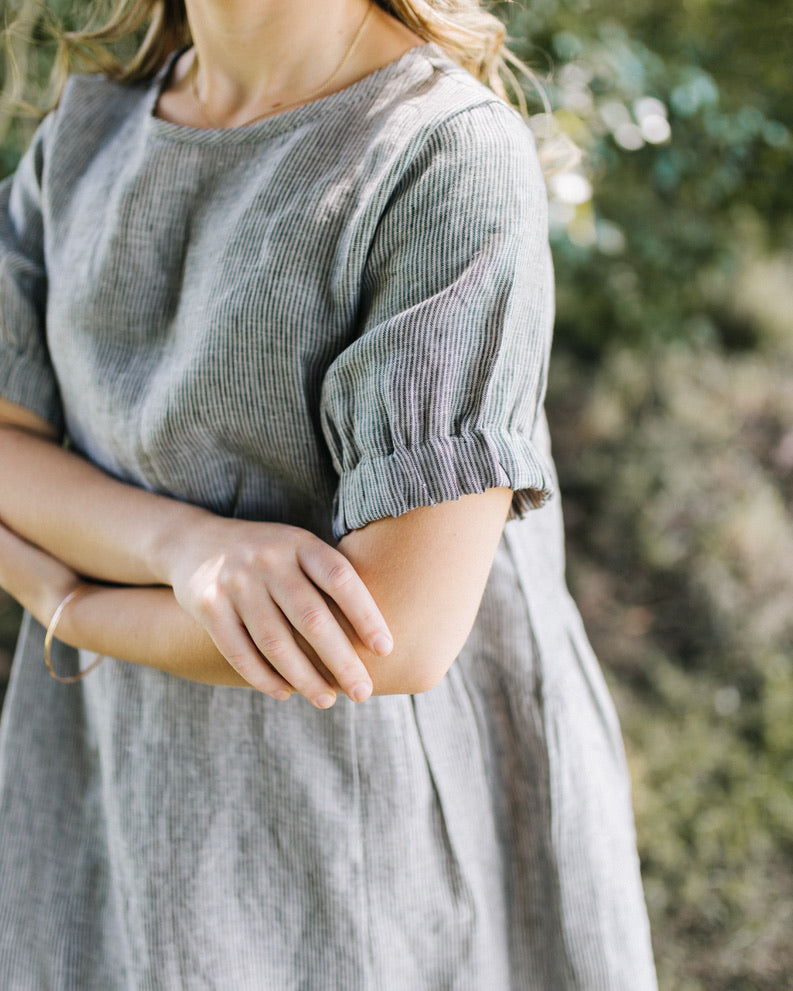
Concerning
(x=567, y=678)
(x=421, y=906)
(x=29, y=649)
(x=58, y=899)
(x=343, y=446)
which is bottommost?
(x=58, y=899)

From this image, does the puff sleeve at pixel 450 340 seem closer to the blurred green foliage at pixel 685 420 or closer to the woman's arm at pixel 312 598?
the woman's arm at pixel 312 598

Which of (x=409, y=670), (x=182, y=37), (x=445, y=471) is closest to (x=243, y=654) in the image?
(x=409, y=670)

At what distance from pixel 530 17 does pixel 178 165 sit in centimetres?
141

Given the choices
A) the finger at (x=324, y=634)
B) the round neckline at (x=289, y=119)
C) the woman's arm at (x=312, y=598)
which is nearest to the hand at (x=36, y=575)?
the woman's arm at (x=312, y=598)

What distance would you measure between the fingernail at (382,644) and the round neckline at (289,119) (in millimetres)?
582

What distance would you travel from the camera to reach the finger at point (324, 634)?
769mm

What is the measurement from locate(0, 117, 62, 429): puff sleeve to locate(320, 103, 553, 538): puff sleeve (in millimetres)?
469

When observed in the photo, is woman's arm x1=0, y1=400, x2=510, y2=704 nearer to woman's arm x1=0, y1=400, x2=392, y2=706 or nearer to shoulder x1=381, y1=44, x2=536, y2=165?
woman's arm x1=0, y1=400, x2=392, y2=706

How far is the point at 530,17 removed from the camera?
2.00 m

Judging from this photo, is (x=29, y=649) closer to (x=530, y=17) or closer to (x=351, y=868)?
(x=351, y=868)

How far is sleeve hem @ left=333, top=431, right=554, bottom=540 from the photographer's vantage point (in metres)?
0.74

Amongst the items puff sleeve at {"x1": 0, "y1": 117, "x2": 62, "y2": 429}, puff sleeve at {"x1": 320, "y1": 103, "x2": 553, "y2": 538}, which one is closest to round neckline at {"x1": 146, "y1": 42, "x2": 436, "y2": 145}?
puff sleeve at {"x1": 320, "y1": 103, "x2": 553, "y2": 538}

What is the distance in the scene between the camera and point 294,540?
0.82 metres

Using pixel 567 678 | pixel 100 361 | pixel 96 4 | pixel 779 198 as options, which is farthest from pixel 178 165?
pixel 779 198
